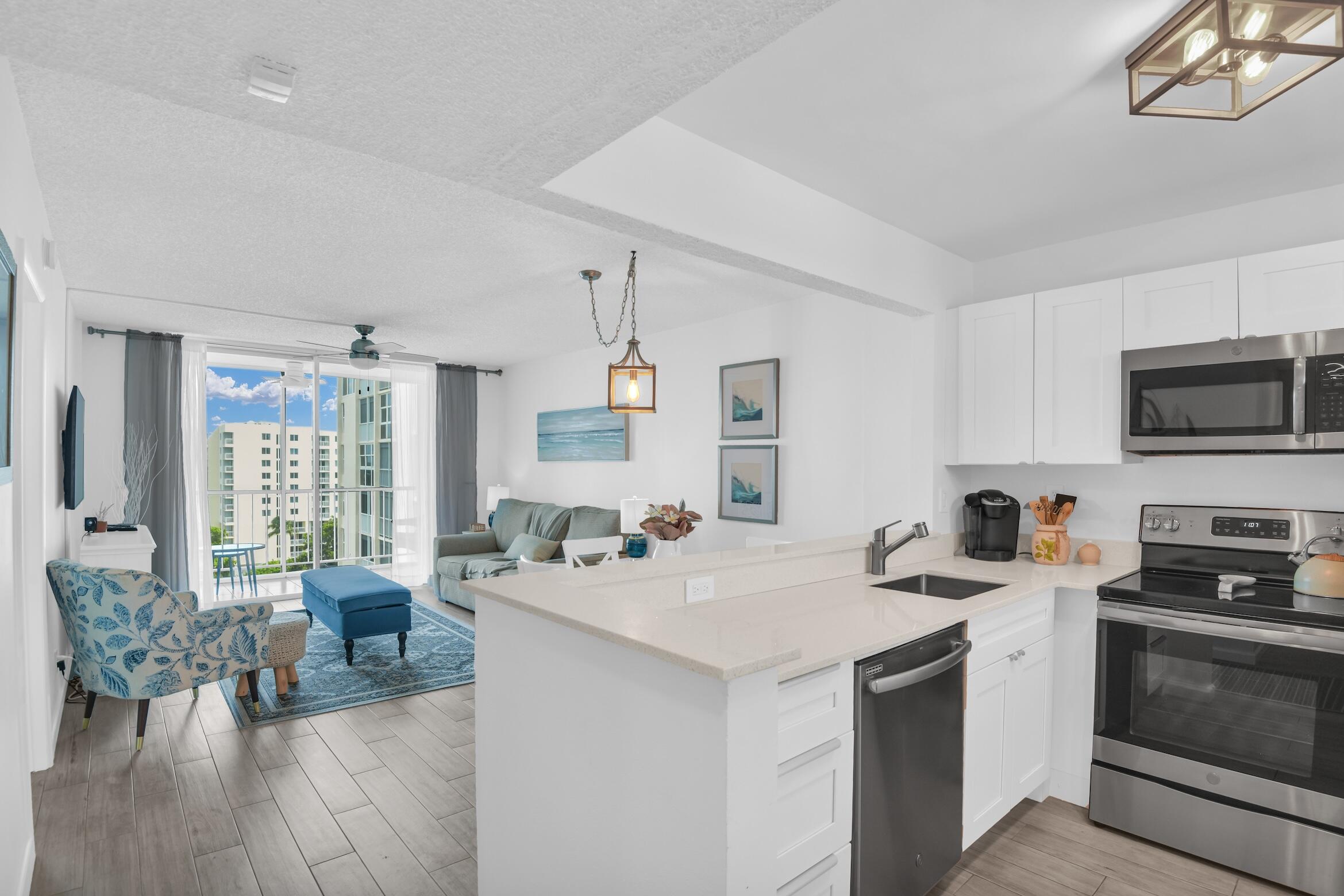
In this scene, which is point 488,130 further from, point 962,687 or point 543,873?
point 962,687

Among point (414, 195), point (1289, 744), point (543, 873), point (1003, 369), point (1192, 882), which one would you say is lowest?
point (1192, 882)

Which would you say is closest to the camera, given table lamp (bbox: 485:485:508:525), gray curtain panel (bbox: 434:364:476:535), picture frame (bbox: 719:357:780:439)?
picture frame (bbox: 719:357:780:439)

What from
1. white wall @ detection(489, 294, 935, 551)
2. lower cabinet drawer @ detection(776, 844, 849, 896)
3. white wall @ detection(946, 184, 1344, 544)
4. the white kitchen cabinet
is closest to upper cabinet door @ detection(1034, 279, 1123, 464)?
white wall @ detection(946, 184, 1344, 544)

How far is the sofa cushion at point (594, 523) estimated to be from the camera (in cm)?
539

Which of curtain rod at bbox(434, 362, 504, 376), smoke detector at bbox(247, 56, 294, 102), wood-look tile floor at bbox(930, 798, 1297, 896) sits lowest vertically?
wood-look tile floor at bbox(930, 798, 1297, 896)

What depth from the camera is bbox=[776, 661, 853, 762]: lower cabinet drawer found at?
1.51 metres

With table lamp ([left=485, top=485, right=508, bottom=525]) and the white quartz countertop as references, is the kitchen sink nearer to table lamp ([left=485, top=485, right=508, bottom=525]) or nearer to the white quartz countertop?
the white quartz countertop

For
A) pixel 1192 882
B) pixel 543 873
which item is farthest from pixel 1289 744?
pixel 543 873

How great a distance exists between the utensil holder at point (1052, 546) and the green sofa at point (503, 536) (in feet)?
9.85

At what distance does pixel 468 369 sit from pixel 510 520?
1.92 meters

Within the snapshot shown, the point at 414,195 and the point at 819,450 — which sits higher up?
the point at 414,195

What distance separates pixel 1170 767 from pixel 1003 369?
67.0 inches

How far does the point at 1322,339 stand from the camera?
2.30 meters

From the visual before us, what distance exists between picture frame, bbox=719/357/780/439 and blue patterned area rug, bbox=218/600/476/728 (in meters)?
2.20
